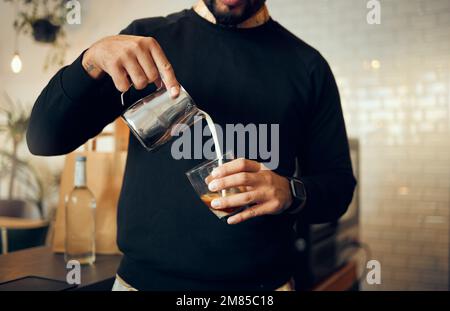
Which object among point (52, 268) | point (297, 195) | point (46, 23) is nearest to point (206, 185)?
point (297, 195)

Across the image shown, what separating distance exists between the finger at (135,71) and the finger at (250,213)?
254 mm

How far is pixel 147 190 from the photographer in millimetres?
859

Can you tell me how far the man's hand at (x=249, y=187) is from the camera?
0.66 meters

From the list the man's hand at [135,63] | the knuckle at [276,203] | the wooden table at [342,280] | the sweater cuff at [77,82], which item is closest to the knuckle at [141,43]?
the man's hand at [135,63]

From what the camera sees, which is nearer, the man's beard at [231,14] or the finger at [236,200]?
the finger at [236,200]

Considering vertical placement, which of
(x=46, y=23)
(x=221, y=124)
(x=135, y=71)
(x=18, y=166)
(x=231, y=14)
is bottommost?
(x=18, y=166)

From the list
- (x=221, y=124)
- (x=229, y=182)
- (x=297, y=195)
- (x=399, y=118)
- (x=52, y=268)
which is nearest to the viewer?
(x=229, y=182)

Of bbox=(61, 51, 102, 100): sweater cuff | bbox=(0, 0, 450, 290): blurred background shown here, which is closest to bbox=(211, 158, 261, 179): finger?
bbox=(61, 51, 102, 100): sweater cuff

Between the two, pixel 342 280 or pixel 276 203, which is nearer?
pixel 276 203

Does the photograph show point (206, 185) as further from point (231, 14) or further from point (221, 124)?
point (231, 14)

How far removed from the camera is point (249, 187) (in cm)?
69

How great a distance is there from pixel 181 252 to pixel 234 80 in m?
0.36

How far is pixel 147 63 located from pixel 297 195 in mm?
341

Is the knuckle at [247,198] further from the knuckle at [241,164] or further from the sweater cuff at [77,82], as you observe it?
the sweater cuff at [77,82]
